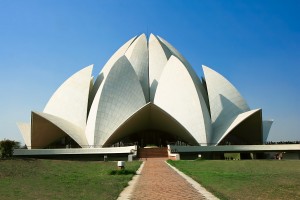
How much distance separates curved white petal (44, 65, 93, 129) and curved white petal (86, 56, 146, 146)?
2.26 m

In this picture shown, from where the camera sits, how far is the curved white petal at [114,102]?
30.1 metres

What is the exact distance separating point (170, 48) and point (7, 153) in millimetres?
25882

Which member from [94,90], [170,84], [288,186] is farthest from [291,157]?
[288,186]

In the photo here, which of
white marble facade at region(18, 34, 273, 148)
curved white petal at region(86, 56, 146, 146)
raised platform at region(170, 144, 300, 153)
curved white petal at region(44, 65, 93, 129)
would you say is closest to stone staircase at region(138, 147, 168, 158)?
raised platform at region(170, 144, 300, 153)

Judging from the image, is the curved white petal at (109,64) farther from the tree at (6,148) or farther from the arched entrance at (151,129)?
the tree at (6,148)

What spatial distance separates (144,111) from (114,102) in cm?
270

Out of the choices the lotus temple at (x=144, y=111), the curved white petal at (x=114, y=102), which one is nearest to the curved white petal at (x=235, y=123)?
the lotus temple at (x=144, y=111)

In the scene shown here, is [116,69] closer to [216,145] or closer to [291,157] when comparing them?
[216,145]

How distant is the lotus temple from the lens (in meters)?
30.2

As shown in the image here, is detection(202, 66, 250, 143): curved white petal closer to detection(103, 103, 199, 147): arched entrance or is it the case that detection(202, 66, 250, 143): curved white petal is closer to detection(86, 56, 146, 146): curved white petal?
detection(103, 103, 199, 147): arched entrance

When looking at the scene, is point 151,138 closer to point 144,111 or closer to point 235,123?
point 144,111

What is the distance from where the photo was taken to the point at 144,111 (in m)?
31.3

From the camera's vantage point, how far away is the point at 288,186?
31.5ft

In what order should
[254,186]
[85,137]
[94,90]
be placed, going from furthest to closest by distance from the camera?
[94,90] → [85,137] → [254,186]
